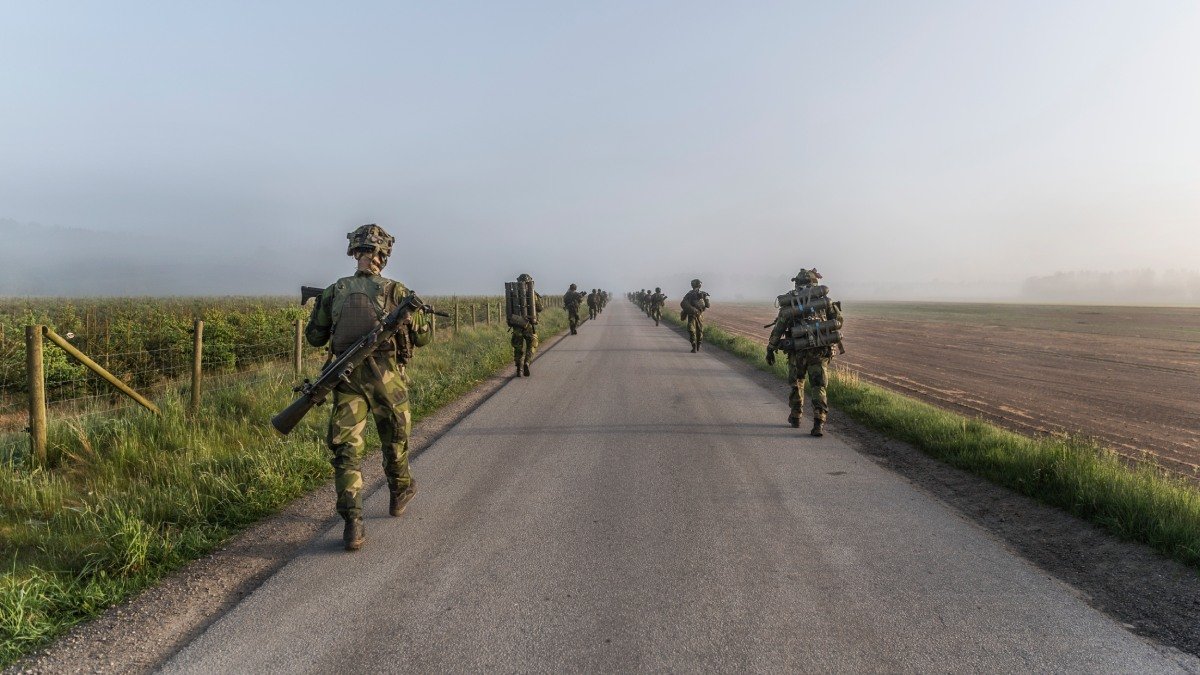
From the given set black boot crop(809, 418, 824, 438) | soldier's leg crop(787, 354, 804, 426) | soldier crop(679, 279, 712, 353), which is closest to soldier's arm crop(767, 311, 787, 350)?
soldier's leg crop(787, 354, 804, 426)

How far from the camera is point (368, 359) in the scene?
401cm

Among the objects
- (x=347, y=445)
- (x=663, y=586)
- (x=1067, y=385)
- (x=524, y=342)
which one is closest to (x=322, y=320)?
(x=347, y=445)

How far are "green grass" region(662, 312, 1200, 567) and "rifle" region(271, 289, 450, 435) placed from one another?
501cm

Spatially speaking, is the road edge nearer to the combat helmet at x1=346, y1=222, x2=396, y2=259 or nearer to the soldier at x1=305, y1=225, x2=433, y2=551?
the soldier at x1=305, y1=225, x2=433, y2=551

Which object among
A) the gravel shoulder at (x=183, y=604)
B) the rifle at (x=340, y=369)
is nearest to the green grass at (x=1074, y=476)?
the rifle at (x=340, y=369)

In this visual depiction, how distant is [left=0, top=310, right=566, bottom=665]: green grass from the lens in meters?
2.97

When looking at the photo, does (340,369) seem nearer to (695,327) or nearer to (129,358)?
(129,358)

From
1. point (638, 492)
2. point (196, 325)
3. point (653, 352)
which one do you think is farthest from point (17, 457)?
point (653, 352)

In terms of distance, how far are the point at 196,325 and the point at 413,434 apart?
2883 mm

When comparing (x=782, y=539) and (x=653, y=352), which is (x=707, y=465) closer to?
(x=782, y=539)

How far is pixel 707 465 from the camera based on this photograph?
5.60 meters

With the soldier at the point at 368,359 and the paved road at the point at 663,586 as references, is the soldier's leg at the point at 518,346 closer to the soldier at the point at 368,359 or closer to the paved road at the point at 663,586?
the paved road at the point at 663,586

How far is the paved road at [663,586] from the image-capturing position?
8.32ft

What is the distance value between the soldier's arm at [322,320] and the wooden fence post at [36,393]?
9.36 feet
